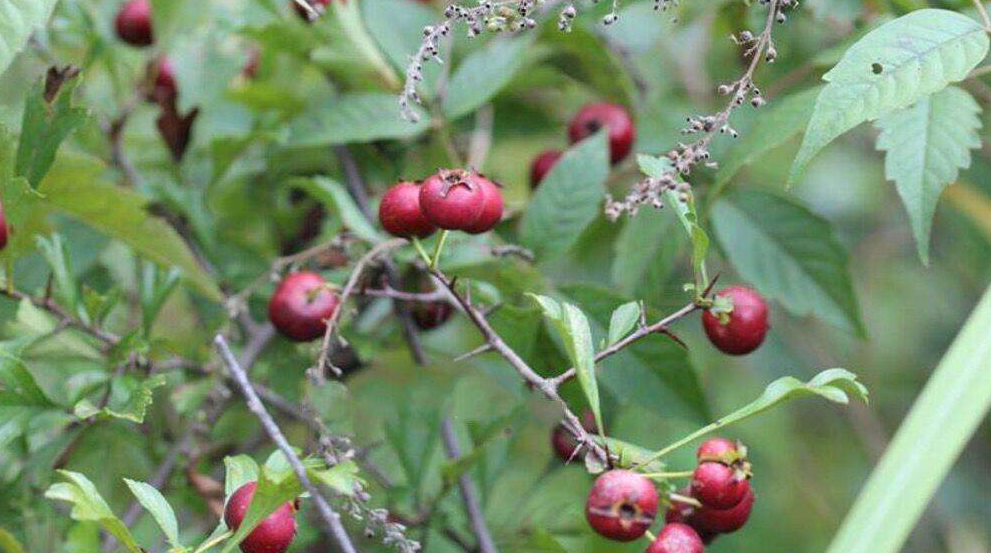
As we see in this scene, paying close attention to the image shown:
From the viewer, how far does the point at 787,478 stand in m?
1.86

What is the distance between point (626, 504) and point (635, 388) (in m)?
0.35

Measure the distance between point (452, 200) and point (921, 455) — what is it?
0.98 feet

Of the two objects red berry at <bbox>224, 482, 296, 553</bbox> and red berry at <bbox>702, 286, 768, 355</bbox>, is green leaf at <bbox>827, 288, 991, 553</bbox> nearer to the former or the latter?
red berry at <bbox>702, 286, 768, 355</bbox>

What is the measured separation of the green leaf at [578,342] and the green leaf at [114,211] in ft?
1.37

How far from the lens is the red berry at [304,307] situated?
0.93 meters

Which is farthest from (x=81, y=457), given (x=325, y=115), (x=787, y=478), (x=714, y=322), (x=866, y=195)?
(x=866, y=195)

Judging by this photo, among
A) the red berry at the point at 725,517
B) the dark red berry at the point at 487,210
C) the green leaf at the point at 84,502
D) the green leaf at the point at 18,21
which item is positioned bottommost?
the red berry at the point at 725,517

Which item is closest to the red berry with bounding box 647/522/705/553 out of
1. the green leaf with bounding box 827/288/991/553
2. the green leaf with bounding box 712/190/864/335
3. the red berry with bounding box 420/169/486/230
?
the green leaf with bounding box 827/288/991/553

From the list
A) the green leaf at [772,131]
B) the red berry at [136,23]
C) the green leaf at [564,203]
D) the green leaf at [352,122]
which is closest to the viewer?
the green leaf at [772,131]

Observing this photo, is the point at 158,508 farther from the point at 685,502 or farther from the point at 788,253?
the point at 788,253

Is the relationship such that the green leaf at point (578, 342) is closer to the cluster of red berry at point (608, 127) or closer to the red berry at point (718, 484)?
the red berry at point (718, 484)

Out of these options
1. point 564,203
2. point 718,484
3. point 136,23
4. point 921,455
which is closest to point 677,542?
point 718,484

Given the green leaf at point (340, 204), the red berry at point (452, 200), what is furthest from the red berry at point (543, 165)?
the red berry at point (452, 200)

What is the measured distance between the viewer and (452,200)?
0.76 meters
